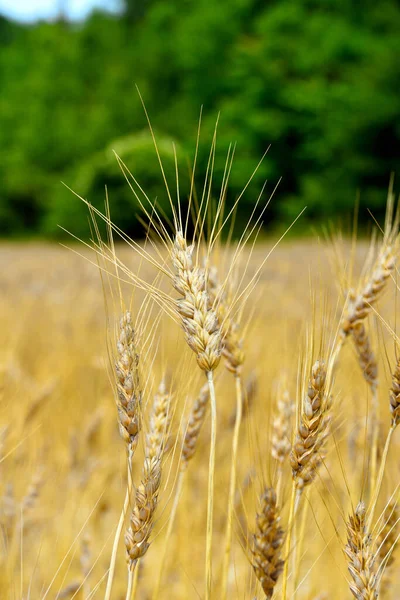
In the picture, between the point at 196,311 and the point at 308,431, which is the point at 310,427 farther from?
the point at 196,311

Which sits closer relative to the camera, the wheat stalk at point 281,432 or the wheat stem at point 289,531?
the wheat stem at point 289,531

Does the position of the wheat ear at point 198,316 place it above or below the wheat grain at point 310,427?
above

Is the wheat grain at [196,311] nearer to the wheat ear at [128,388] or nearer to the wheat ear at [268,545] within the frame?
the wheat ear at [128,388]

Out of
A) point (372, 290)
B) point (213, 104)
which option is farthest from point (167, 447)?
point (213, 104)

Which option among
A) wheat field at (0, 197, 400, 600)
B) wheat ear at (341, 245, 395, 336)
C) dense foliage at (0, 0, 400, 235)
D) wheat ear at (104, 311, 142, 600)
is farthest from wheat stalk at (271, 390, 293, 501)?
dense foliage at (0, 0, 400, 235)

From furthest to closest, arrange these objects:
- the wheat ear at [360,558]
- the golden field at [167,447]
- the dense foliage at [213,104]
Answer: the dense foliage at [213,104]
the golden field at [167,447]
the wheat ear at [360,558]

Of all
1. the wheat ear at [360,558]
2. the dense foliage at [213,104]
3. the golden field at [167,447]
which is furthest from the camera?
the dense foliage at [213,104]

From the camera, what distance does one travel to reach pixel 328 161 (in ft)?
51.1

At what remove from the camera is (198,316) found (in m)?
0.62

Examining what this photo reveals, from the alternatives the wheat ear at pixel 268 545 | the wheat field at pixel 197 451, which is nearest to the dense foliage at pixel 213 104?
the wheat field at pixel 197 451

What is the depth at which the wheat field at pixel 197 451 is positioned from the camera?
2.14 ft

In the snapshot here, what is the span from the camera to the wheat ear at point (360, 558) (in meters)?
0.59

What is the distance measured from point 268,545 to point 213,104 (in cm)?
1770

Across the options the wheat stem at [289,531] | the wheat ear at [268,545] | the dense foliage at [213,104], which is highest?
the wheat stem at [289,531]
